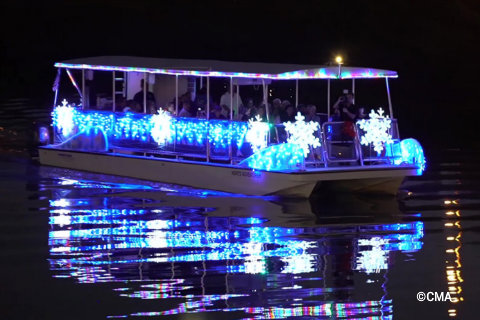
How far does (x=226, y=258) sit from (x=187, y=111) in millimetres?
10142

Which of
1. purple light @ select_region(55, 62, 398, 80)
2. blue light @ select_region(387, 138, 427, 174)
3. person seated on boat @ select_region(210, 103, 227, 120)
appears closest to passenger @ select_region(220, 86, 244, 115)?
person seated on boat @ select_region(210, 103, 227, 120)

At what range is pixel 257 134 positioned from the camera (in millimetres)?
26156

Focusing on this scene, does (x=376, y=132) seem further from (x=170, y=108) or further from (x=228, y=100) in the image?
(x=170, y=108)

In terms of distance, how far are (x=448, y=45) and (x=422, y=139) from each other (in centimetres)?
3062

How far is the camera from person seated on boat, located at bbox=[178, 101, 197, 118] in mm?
28562

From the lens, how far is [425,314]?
15.2 meters

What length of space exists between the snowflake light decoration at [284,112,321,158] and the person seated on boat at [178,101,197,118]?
3.68 meters

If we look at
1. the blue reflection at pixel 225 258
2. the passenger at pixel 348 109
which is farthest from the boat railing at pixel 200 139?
the blue reflection at pixel 225 258

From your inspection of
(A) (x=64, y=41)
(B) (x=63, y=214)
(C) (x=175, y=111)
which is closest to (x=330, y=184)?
(C) (x=175, y=111)

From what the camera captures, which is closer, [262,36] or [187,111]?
[187,111]

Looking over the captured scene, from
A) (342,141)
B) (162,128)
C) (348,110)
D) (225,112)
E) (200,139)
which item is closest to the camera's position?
(342,141)

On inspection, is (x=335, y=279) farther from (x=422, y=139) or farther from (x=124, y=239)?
(x=422, y=139)

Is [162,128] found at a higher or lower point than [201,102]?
lower

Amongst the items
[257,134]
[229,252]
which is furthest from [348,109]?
[229,252]
